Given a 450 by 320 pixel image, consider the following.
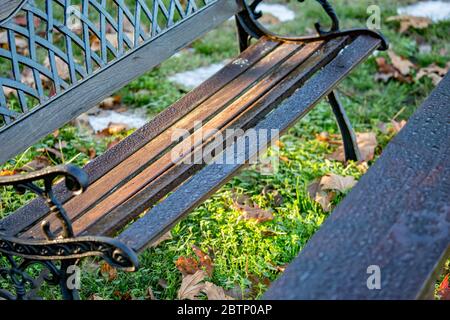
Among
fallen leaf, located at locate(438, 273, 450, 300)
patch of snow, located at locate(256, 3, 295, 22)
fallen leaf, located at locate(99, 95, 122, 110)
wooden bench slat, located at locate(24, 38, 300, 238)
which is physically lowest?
fallen leaf, located at locate(438, 273, 450, 300)

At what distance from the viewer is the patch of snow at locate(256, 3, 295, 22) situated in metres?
5.05

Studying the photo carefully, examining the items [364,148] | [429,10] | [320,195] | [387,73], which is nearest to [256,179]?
[320,195]

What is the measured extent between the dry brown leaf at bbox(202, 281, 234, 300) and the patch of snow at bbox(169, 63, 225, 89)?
181 centimetres

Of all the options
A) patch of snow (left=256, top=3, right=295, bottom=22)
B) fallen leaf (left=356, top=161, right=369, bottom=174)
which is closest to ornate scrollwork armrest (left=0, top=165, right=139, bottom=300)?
fallen leaf (left=356, top=161, right=369, bottom=174)

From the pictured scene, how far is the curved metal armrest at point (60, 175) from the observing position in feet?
6.11

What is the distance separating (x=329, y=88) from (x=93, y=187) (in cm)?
94

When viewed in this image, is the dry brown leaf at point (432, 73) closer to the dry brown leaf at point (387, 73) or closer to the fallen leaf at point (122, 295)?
the dry brown leaf at point (387, 73)

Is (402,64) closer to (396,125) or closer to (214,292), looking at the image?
(396,125)

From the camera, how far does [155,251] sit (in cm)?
277

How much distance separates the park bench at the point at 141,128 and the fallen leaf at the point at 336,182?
0.89ft

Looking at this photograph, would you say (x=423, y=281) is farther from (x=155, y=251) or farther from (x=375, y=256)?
(x=155, y=251)

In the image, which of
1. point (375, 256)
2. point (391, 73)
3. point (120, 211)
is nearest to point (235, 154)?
point (120, 211)

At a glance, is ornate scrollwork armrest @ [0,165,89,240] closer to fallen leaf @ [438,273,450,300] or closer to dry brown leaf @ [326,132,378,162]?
fallen leaf @ [438,273,450,300]

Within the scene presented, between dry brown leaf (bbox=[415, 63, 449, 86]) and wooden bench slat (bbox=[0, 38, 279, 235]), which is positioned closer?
wooden bench slat (bbox=[0, 38, 279, 235])
